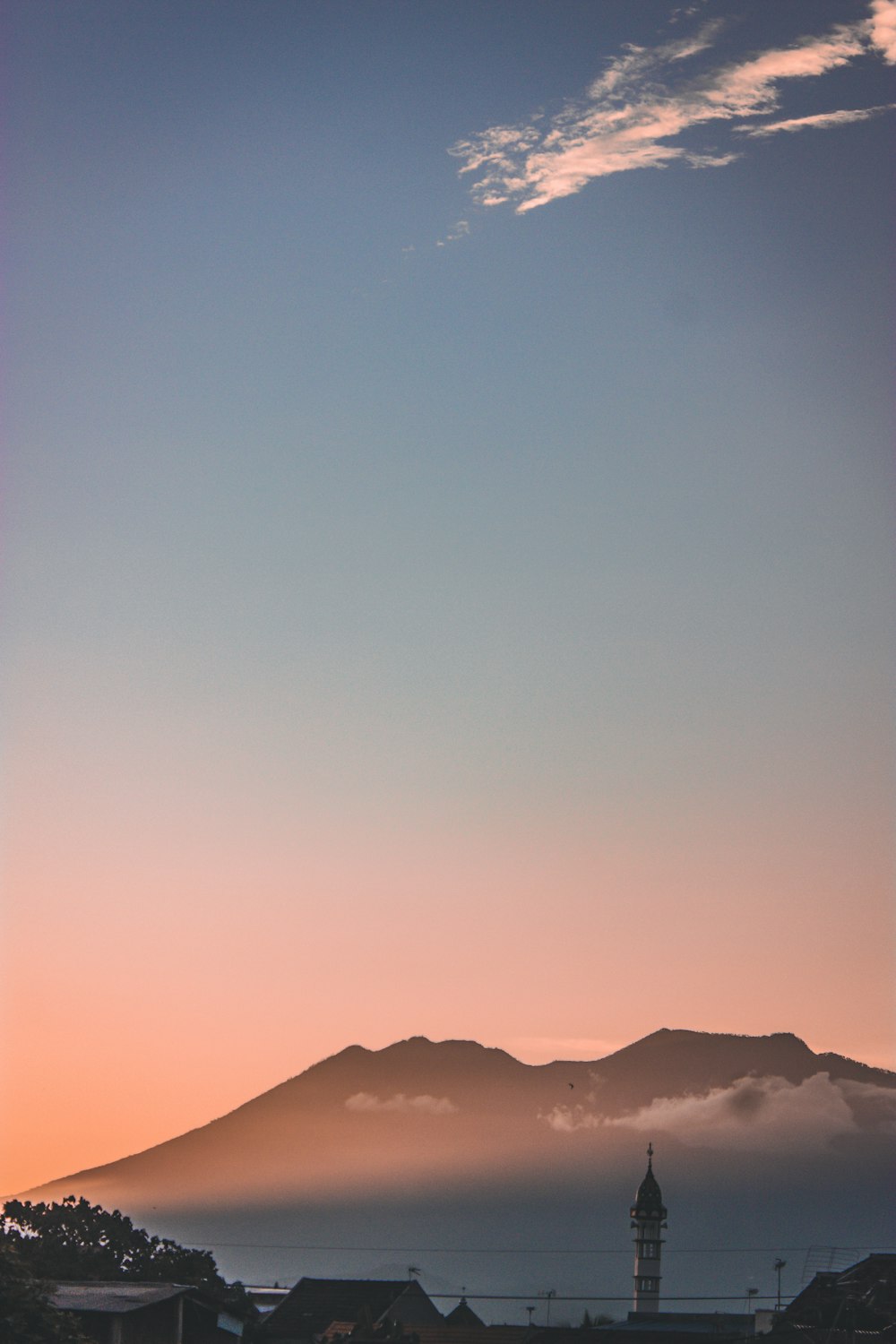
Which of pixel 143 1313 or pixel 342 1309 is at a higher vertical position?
pixel 143 1313

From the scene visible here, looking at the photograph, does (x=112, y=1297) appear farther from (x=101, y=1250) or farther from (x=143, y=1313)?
(x=101, y=1250)

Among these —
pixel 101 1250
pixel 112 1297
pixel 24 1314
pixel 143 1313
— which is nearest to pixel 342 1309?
pixel 101 1250

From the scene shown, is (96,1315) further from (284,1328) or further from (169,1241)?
(284,1328)

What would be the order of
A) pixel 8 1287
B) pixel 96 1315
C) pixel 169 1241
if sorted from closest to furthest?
1. pixel 8 1287
2. pixel 96 1315
3. pixel 169 1241

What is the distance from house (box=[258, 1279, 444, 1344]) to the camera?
9338 centimetres

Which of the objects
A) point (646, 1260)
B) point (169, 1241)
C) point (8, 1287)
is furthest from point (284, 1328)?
point (8, 1287)

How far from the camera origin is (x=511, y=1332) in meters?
78.4

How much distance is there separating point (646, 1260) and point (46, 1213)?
5808cm

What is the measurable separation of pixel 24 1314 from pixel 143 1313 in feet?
87.6

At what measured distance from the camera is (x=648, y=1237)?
13025 centimetres

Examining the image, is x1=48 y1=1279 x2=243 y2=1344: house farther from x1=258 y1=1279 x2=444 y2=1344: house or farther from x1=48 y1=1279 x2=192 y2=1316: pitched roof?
x1=258 y1=1279 x2=444 y2=1344: house

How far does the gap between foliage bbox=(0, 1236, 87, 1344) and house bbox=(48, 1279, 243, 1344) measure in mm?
18987

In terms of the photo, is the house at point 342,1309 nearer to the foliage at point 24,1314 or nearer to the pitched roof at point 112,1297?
the pitched roof at point 112,1297

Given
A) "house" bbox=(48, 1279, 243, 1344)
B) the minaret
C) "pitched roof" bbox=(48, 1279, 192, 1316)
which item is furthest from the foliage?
the minaret
